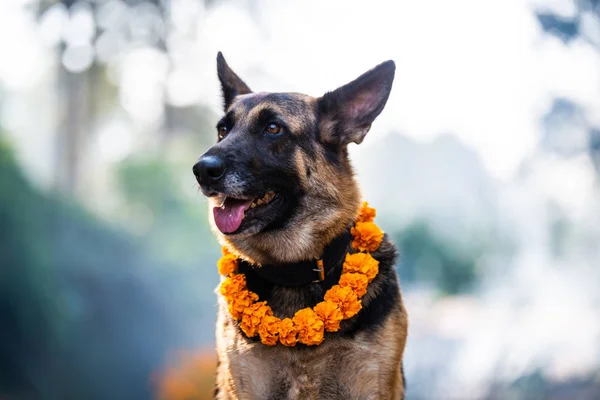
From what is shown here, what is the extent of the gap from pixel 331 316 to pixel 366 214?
81 cm

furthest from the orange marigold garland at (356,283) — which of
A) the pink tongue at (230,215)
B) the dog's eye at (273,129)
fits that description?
the dog's eye at (273,129)

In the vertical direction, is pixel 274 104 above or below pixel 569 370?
above

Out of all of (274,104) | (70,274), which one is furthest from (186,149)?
(274,104)

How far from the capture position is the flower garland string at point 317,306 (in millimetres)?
3604

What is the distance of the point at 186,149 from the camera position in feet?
50.9

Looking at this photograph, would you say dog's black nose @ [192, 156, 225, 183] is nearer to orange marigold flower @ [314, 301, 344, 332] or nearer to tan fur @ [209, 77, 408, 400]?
tan fur @ [209, 77, 408, 400]

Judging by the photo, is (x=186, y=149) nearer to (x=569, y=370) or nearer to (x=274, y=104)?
(x=569, y=370)

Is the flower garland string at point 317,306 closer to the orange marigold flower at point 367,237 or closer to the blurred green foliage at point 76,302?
the orange marigold flower at point 367,237

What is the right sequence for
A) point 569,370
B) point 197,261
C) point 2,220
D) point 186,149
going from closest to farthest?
point 569,370, point 2,220, point 197,261, point 186,149

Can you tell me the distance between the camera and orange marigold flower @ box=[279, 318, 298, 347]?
359cm

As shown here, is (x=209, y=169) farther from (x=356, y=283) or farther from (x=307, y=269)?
(x=356, y=283)

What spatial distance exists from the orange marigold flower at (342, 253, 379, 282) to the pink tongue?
69 centimetres

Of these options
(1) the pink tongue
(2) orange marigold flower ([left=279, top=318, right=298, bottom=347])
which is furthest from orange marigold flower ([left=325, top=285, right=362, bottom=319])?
(1) the pink tongue

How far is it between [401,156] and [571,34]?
12.2 feet
